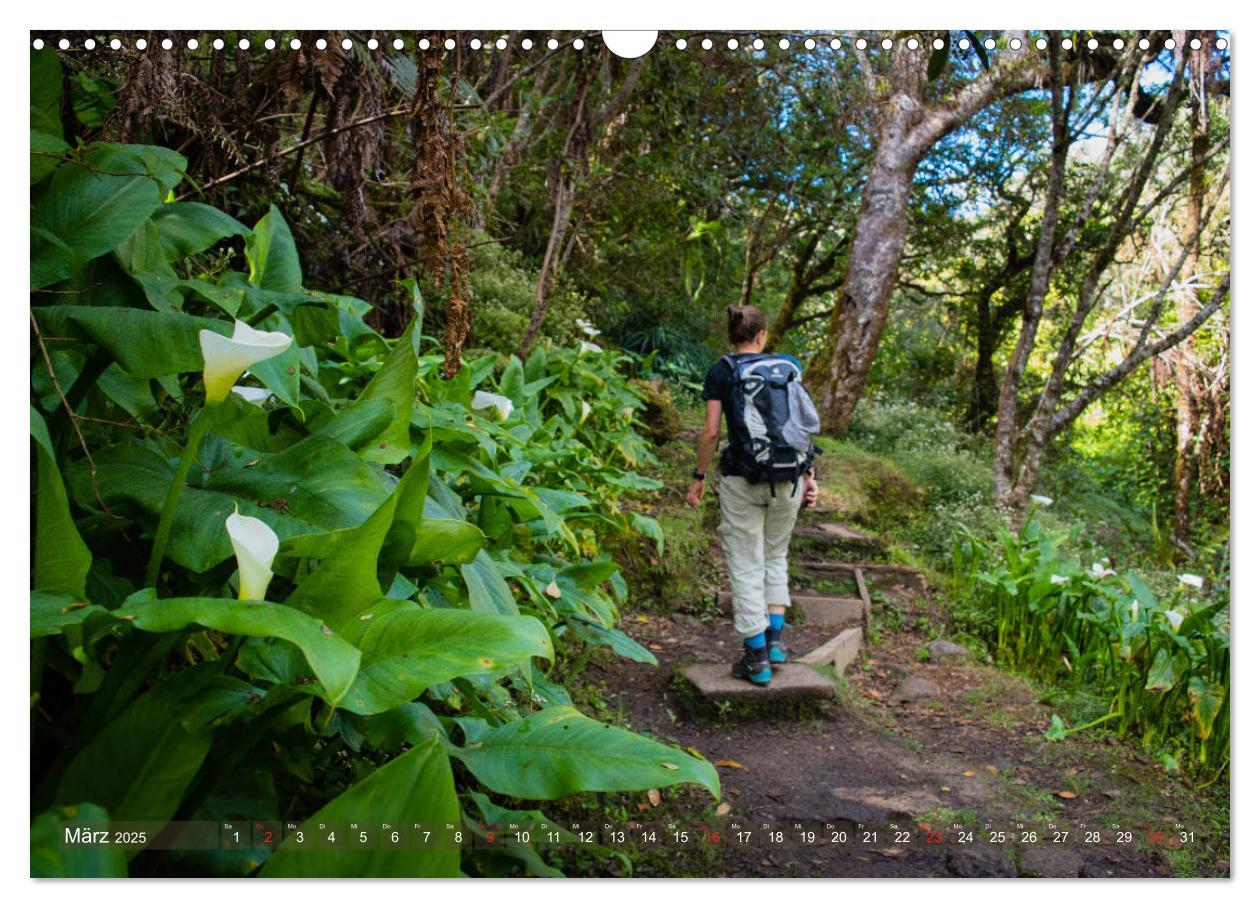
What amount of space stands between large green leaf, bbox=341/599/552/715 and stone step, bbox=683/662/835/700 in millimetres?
1926

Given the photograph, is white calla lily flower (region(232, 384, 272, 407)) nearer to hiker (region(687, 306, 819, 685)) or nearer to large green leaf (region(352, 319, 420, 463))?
large green leaf (region(352, 319, 420, 463))

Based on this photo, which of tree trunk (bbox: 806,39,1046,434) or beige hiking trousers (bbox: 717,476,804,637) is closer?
tree trunk (bbox: 806,39,1046,434)

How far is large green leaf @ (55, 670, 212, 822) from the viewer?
907mm

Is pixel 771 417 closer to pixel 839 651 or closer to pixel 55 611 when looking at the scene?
pixel 839 651

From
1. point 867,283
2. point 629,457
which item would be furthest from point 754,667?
point 867,283

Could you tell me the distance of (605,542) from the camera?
3439 millimetres

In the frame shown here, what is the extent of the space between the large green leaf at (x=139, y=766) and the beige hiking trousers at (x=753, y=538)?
2145 mm

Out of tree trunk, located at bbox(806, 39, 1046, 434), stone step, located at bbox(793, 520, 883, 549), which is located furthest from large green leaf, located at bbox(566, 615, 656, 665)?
stone step, located at bbox(793, 520, 883, 549)

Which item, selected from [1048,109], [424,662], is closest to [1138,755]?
[1048,109]

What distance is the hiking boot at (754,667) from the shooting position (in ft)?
9.33

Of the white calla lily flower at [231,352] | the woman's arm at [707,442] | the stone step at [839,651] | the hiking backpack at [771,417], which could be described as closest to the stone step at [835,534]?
the stone step at [839,651]

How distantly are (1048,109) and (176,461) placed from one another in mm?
2182

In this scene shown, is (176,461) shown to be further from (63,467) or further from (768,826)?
(768,826)

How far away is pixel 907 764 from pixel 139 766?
5.65 feet
